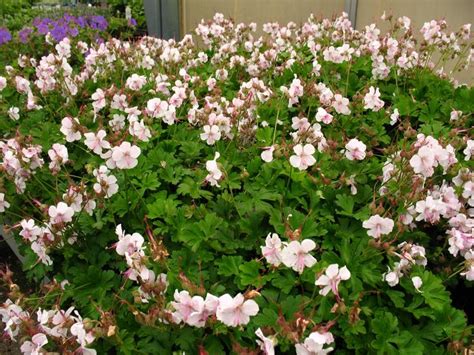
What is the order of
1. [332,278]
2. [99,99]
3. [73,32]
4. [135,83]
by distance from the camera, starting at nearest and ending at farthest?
1. [332,278]
2. [99,99]
3. [135,83]
4. [73,32]

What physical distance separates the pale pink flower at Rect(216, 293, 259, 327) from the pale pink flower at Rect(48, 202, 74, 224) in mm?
727

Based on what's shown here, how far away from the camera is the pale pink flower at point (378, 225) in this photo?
1555mm

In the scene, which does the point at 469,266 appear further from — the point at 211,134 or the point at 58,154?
the point at 58,154

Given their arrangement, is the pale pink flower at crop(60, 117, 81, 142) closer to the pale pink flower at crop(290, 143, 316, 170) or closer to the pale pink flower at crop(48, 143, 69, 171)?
the pale pink flower at crop(48, 143, 69, 171)

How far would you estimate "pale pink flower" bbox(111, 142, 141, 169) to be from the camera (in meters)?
1.71

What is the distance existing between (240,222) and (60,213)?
585mm

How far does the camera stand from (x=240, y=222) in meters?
1.74

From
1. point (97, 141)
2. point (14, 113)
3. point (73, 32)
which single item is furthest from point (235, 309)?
point (73, 32)

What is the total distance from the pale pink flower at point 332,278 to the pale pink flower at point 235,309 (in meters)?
0.21

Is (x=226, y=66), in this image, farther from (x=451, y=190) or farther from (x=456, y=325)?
(x=456, y=325)

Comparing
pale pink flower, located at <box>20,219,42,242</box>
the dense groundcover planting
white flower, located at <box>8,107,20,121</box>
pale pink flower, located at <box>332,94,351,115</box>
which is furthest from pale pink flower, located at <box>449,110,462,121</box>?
white flower, located at <box>8,107,20,121</box>

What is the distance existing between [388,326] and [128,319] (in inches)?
29.4

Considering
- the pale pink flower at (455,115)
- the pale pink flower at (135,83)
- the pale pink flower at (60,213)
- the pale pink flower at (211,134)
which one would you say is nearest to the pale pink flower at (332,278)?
the pale pink flower at (60,213)

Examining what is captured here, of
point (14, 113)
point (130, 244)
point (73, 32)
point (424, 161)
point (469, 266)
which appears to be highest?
point (424, 161)
